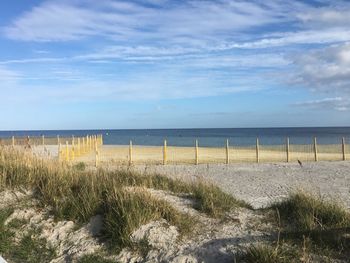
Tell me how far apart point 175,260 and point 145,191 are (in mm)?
1482

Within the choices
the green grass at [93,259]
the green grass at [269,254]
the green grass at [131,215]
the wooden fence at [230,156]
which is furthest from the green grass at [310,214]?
the wooden fence at [230,156]

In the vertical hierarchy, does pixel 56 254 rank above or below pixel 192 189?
below

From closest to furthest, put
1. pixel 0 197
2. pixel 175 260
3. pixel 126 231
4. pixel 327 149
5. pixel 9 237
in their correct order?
pixel 175 260 → pixel 126 231 → pixel 9 237 → pixel 0 197 → pixel 327 149

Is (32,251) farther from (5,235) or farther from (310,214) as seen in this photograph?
(310,214)

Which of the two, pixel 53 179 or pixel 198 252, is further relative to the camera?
pixel 53 179

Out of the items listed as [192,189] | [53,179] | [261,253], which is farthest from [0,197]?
[261,253]

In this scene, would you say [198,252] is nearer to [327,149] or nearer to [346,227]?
[346,227]

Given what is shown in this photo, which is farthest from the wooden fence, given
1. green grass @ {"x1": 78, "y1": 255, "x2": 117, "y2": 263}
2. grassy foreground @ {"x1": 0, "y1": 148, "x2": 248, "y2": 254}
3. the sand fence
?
green grass @ {"x1": 78, "y1": 255, "x2": 117, "y2": 263}

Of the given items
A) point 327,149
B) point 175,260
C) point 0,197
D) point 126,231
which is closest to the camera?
point 175,260

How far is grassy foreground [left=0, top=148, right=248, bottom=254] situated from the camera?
6571 mm

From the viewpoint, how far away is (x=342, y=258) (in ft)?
18.1

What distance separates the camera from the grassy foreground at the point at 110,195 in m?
6.57

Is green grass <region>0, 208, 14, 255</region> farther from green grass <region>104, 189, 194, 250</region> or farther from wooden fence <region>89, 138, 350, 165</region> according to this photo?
wooden fence <region>89, 138, 350, 165</region>

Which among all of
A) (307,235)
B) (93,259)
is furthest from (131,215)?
(307,235)
